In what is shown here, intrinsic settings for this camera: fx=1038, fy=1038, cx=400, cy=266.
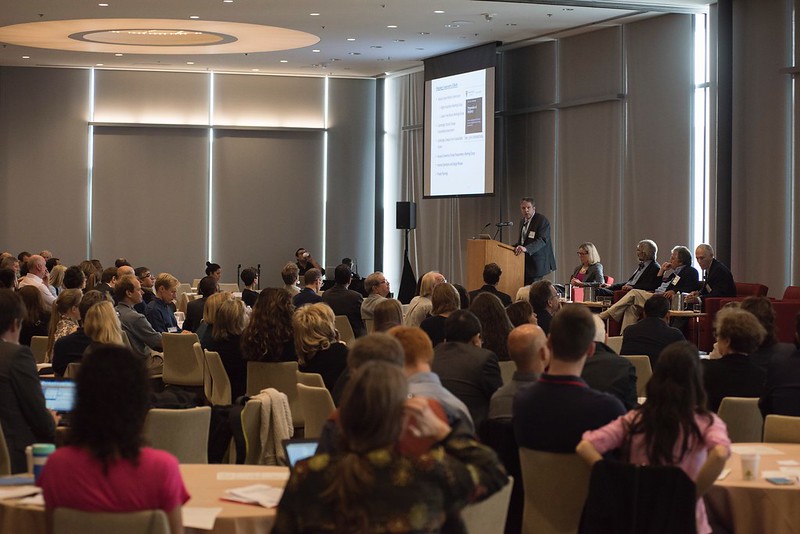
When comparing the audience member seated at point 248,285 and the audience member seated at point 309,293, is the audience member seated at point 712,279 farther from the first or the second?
the audience member seated at point 248,285

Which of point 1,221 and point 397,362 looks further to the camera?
point 1,221

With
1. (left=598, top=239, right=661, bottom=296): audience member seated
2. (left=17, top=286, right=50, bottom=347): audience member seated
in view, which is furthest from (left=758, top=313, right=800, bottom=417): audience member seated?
(left=598, top=239, right=661, bottom=296): audience member seated

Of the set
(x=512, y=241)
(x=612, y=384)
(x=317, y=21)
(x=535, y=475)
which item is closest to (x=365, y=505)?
(x=535, y=475)

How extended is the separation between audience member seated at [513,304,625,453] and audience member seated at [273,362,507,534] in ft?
4.46

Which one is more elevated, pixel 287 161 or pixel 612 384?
pixel 287 161

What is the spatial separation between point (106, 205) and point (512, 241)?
26.0 ft

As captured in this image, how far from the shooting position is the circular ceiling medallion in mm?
15195

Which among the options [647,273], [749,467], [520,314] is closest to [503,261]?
[647,273]

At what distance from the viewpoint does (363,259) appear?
67.6 ft

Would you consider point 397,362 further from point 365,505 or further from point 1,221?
point 1,221

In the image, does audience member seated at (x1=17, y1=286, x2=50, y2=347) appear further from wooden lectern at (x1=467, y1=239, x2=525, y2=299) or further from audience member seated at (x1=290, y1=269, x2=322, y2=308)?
wooden lectern at (x1=467, y1=239, x2=525, y2=299)

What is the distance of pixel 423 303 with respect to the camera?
8.76 m

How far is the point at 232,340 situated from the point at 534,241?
7.29 meters

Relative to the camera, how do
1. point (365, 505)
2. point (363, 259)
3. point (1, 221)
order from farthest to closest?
point (363, 259), point (1, 221), point (365, 505)
